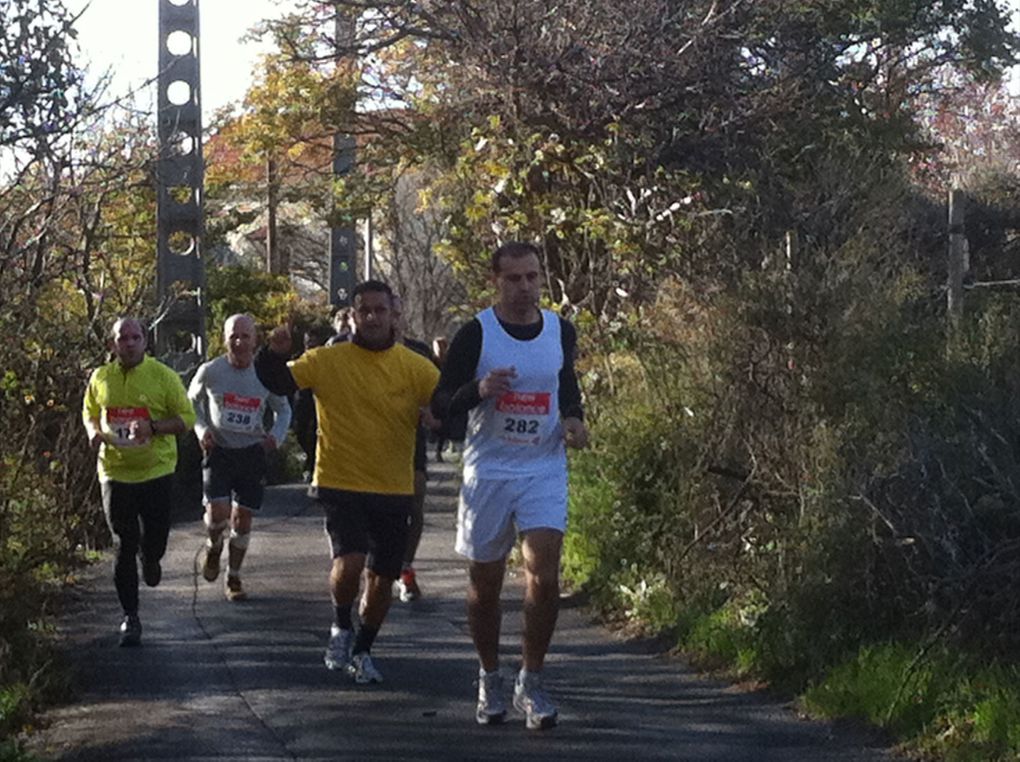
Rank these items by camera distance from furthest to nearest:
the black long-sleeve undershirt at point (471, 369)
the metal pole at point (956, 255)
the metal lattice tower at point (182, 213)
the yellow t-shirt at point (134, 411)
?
the metal lattice tower at point (182, 213) < the metal pole at point (956, 255) < the yellow t-shirt at point (134, 411) < the black long-sleeve undershirt at point (471, 369)

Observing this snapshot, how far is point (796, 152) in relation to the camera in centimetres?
1775

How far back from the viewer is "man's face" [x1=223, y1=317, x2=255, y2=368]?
1334 cm

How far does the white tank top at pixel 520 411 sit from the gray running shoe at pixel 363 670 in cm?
162

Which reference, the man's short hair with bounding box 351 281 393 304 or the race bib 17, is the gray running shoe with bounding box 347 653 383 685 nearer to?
the man's short hair with bounding box 351 281 393 304

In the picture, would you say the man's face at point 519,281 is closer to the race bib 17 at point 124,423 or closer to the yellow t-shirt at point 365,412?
the yellow t-shirt at point 365,412

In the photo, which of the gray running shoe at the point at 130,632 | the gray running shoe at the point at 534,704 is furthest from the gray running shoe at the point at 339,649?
the gray running shoe at the point at 130,632

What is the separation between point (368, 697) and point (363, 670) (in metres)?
0.38

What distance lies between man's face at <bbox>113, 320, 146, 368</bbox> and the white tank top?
3580 mm

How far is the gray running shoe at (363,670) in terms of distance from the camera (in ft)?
32.6

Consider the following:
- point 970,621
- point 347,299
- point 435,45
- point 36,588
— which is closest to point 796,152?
point 435,45

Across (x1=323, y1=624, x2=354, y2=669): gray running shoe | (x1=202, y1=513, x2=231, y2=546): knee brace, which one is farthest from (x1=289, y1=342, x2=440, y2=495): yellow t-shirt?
(x1=202, y1=513, x2=231, y2=546): knee brace

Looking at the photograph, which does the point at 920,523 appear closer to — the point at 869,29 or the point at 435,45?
the point at 435,45

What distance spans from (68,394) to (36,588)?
5079mm

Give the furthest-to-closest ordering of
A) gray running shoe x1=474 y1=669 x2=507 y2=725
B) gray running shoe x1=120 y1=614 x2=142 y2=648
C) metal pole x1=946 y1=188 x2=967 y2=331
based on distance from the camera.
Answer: metal pole x1=946 y1=188 x2=967 y2=331, gray running shoe x1=120 y1=614 x2=142 y2=648, gray running shoe x1=474 y1=669 x2=507 y2=725
